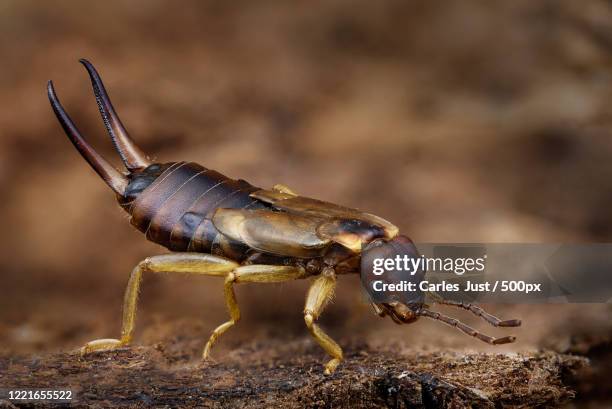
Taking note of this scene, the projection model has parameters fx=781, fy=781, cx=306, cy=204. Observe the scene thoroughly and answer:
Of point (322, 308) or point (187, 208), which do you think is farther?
point (187, 208)

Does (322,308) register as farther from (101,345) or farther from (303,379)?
(101,345)

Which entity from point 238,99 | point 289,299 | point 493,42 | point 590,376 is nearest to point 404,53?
point 493,42

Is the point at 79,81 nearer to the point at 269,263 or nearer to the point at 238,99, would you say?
the point at 238,99

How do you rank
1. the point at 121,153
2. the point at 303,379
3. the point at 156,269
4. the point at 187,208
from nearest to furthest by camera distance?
the point at 303,379 < the point at 156,269 < the point at 187,208 < the point at 121,153

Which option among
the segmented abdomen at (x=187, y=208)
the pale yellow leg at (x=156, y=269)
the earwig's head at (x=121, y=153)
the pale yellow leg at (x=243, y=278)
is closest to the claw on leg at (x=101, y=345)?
the pale yellow leg at (x=156, y=269)

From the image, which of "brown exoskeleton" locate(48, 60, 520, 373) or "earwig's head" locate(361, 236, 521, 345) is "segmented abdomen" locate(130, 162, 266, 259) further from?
"earwig's head" locate(361, 236, 521, 345)

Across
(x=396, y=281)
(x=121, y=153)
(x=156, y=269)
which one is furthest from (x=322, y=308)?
(x=121, y=153)
